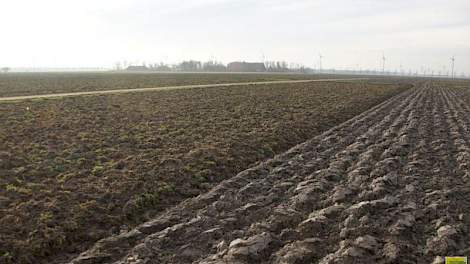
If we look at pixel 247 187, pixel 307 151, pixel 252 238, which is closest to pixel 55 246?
pixel 252 238

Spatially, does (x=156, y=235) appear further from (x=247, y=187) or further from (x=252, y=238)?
(x=247, y=187)

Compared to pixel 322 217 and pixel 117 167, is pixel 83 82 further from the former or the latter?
pixel 322 217

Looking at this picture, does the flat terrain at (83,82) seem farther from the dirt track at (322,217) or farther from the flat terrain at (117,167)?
the dirt track at (322,217)

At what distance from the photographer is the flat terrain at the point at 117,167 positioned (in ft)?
25.9

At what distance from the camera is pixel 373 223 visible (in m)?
7.65

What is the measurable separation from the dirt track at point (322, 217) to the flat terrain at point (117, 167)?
0.13 m

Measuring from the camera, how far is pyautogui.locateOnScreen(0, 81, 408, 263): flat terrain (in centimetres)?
789

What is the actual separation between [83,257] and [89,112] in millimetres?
19998

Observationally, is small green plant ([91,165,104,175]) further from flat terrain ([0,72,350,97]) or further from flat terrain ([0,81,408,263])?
flat terrain ([0,72,350,97])

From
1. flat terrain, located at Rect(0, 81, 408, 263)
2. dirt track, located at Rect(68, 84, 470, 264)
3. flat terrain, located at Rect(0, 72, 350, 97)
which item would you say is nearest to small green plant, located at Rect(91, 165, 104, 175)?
flat terrain, located at Rect(0, 81, 408, 263)

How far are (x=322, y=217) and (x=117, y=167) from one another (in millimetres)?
7040

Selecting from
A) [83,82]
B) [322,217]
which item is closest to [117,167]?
[322,217]

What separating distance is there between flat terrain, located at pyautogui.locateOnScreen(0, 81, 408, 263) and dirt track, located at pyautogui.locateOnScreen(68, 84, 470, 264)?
0.13 meters

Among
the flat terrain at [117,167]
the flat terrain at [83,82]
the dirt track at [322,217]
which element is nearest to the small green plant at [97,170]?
the flat terrain at [117,167]
